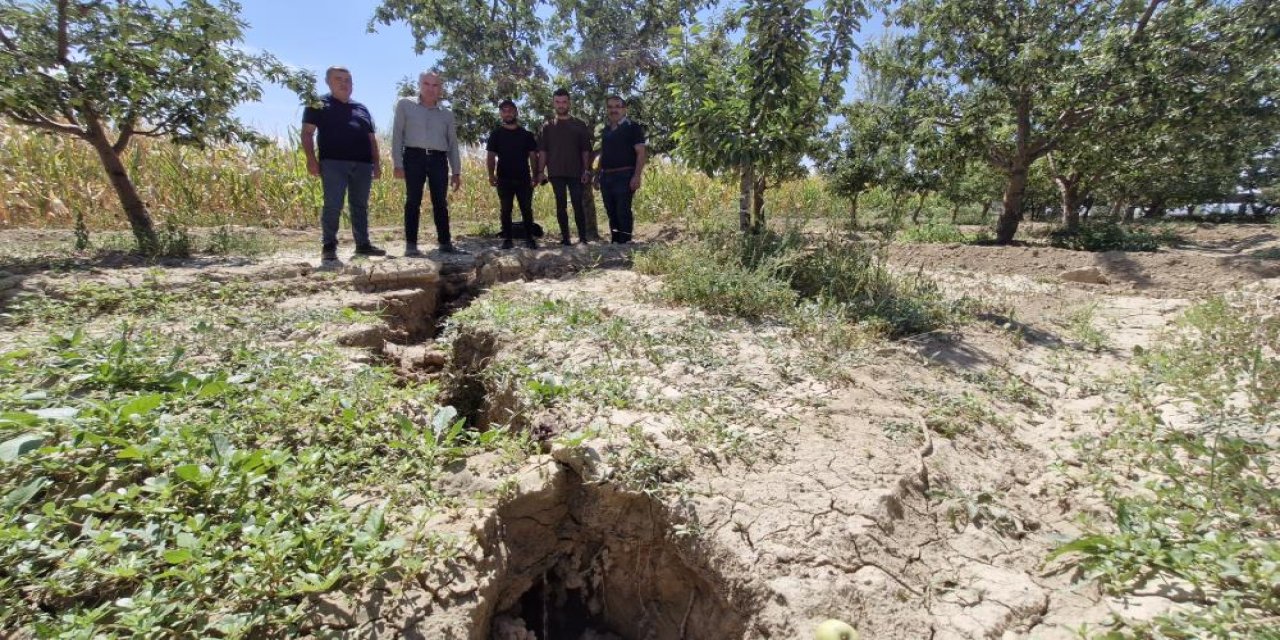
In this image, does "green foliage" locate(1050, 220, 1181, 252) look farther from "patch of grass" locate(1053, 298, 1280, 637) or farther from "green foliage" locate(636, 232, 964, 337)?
"patch of grass" locate(1053, 298, 1280, 637)

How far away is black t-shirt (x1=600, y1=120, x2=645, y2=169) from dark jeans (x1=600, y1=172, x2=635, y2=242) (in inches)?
5.2

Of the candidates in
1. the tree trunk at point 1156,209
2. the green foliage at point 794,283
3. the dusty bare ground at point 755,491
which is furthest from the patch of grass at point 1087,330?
the tree trunk at point 1156,209

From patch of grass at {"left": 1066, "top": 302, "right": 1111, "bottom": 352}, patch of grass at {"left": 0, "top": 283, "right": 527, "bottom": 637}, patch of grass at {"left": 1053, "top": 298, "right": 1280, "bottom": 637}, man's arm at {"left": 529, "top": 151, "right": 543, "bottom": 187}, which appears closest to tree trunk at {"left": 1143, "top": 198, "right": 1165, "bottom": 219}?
patch of grass at {"left": 1066, "top": 302, "right": 1111, "bottom": 352}

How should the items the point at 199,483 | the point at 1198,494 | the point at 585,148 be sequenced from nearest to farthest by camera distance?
the point at 199,483, the point at 1198,494, the point at 585,148

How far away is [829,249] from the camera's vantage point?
431 centimetres

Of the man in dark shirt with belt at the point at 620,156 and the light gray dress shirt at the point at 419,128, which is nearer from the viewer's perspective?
the light gray dress shirt at the point at 419,128

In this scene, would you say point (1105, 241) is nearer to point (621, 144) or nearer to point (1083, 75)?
point (1083, 75)

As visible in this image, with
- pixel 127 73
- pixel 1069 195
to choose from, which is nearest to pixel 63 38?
pixel 127 73

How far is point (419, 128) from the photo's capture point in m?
4.94

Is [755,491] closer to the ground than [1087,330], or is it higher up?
closer to the ground

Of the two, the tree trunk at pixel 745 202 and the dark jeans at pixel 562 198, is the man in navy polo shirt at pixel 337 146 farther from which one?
the tree trunk at pixel 745 202

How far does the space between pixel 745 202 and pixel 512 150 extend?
7.80 feet

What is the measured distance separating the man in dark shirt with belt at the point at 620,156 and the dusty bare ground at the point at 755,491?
2869 mm

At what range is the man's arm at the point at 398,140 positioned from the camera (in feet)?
16.0
